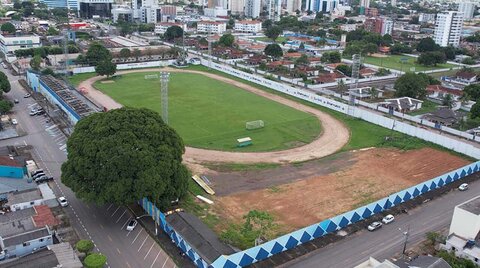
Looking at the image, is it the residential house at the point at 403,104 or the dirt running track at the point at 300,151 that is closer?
the dirt running track at the point at 300,151

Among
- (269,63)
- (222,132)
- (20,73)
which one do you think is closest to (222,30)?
(269,63)

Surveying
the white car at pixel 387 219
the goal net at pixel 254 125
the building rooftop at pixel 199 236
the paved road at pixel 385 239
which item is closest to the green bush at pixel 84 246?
the building rooftop at pixel 199 236

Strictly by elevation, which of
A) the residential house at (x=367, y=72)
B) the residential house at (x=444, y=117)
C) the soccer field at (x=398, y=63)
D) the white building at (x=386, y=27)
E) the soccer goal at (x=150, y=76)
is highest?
the white building at (x=386, y=27)

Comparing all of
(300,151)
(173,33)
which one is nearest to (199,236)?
(300,151)

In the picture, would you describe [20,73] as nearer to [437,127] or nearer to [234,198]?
[234,198]

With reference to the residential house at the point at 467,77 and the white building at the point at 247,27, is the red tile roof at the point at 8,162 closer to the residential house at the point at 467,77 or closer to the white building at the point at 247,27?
the residential house at the point at 467,77
